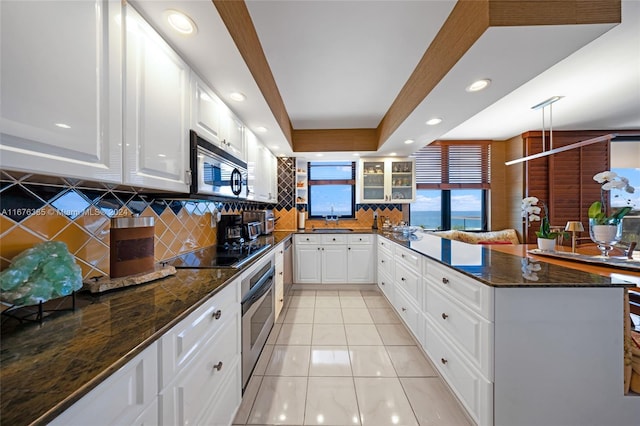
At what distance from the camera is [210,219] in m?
2.18

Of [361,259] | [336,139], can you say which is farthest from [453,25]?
A: [361,259]

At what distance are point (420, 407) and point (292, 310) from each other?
164 cm

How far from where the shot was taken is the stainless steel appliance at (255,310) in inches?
55.3

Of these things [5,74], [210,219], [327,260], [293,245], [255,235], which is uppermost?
[5,74]

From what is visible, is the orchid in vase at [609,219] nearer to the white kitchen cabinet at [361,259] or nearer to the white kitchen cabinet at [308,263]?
the white kitchen cabinet at [361,259]

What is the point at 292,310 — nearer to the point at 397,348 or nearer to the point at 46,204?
the point at 397,348

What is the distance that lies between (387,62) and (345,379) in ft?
8.24

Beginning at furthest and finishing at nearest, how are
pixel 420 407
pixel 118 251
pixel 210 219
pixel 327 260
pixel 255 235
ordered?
1. pixel 327 260
2. pixel 255 235
3. pixel 210 219
4. pixel 420 407
5. pixel 118 251

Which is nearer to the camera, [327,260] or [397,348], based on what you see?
[397,348]

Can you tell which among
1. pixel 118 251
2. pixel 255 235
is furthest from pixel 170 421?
pixel 255 235

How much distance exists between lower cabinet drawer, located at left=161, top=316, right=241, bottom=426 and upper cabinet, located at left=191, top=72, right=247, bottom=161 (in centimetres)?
123

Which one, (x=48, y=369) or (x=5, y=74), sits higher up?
(x=5, y=74)

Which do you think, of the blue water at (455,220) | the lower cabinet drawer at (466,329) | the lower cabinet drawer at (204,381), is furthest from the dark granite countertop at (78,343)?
the blue water at (455,220)

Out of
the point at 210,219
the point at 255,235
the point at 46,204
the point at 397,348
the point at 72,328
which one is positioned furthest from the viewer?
the point at 255,235
